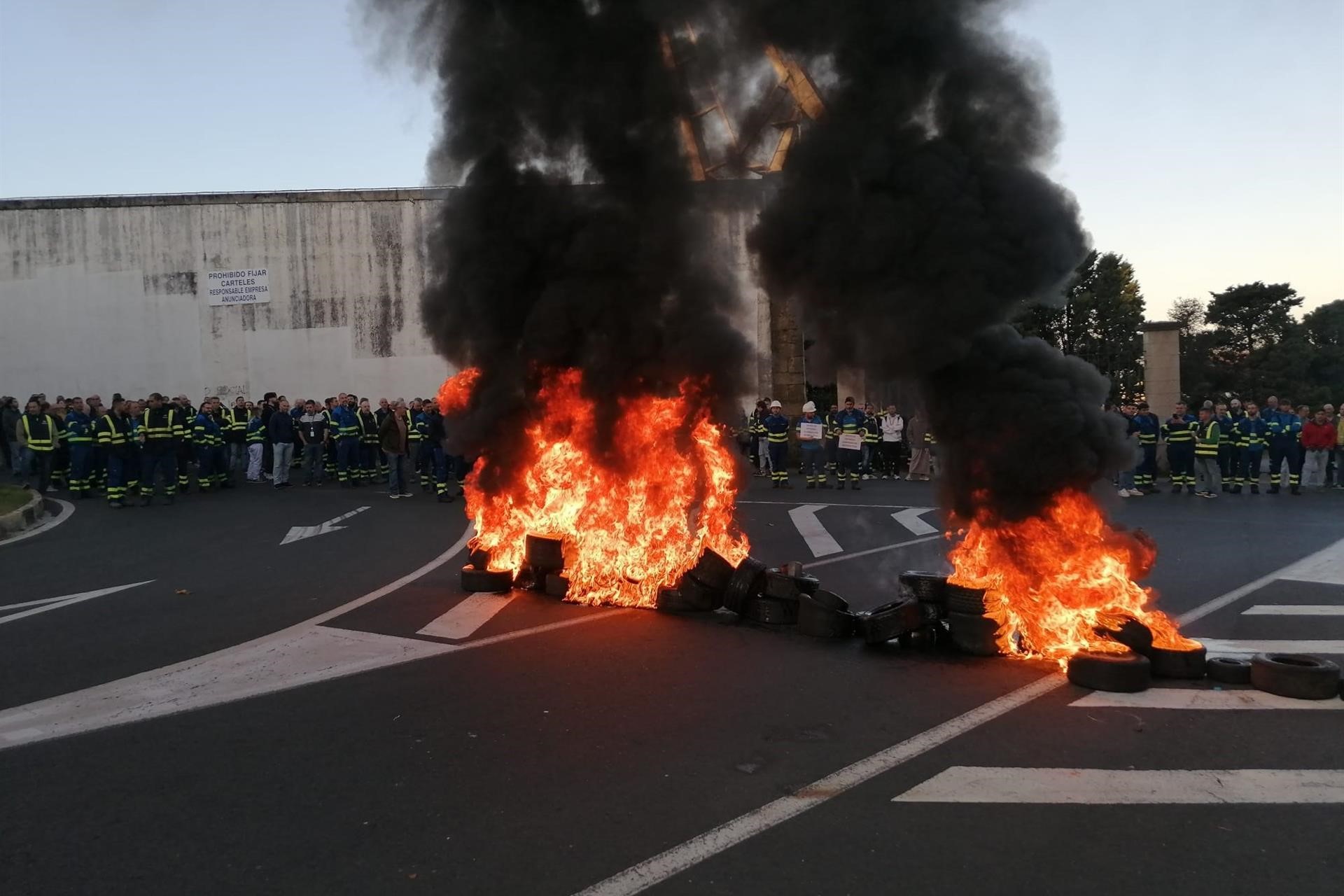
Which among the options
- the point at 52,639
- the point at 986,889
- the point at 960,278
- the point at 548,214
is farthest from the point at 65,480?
the point at 986,889

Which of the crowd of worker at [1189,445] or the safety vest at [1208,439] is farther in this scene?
the crowd of worker at [1189,445]

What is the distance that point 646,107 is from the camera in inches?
299

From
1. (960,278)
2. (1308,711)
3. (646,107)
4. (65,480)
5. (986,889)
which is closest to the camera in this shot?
(986,889)

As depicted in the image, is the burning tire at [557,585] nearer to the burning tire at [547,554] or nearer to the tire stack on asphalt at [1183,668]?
the burning tire at [547,554]

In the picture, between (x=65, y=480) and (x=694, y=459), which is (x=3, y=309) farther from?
(x=694, y=459)

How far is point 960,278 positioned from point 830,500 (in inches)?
401

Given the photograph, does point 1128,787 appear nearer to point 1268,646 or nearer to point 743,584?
point 1268,646

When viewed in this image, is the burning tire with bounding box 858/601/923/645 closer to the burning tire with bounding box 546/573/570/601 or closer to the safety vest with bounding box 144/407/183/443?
the burning tire with bounding box 546/573/570/601

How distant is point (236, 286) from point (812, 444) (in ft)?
56.3

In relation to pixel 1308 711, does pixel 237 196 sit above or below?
above

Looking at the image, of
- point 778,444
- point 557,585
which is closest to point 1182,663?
point 557,585

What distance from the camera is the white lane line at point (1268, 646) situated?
6.12 meters

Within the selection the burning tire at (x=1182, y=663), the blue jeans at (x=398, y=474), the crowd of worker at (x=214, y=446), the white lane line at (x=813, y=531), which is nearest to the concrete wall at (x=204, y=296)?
the crowd of worker at (x=214, y=446)

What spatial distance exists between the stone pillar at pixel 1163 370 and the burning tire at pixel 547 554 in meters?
18.8
